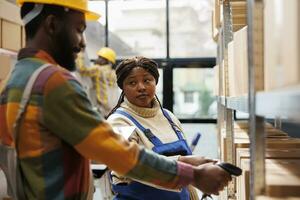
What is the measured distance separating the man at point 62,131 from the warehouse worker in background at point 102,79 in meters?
4.74

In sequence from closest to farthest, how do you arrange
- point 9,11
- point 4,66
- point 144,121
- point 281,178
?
point 281,178 < point 144,121 < point 4,66 < point 9,11

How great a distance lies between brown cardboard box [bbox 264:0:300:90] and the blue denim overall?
1.03 metres

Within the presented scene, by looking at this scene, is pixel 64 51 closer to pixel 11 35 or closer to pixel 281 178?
pixel 281 178

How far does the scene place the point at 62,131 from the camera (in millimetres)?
1172

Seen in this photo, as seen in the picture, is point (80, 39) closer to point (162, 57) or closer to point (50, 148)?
point (50, 148)

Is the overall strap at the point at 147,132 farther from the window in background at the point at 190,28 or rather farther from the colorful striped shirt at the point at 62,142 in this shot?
the window in background at the point at 190,28

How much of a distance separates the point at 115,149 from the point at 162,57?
17.0 ft

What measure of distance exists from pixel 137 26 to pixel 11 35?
3.65m

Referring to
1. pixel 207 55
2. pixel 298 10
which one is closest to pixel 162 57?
pixel 207 55

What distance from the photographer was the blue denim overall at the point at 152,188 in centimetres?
198

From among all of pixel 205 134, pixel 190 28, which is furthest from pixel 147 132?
pixel 190 28

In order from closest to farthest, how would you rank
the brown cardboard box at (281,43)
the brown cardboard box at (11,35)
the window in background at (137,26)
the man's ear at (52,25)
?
the brown cardboard box at (281,43) → the man's ear at (52,25) → the brown cardboard box at (11,35) → the window in background at (137,26)

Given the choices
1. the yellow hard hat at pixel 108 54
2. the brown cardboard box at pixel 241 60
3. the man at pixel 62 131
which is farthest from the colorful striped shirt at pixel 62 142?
the yellow hard hat at pixel 108 54

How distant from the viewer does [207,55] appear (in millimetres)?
6227
